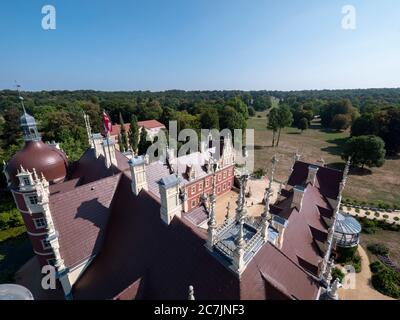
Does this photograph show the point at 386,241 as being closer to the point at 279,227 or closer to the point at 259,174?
the point at 279,227

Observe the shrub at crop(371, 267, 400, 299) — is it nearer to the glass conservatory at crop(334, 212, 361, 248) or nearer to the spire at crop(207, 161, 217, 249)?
the glass conservatory at crop(334, 212, 361, 248)

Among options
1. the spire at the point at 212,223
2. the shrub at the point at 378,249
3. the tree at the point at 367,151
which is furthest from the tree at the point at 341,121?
the spire at the point at 212,223

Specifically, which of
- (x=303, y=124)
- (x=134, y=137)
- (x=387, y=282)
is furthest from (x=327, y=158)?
(x=134, y=137)

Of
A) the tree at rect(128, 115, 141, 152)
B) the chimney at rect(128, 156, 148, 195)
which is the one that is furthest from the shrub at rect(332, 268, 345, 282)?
the tree at rect(128, 115, 141, 152)

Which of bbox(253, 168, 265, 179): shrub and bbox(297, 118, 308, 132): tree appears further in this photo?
bbox(297, 118, 308, 132): tree

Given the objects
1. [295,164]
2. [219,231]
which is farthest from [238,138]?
[219,231]
